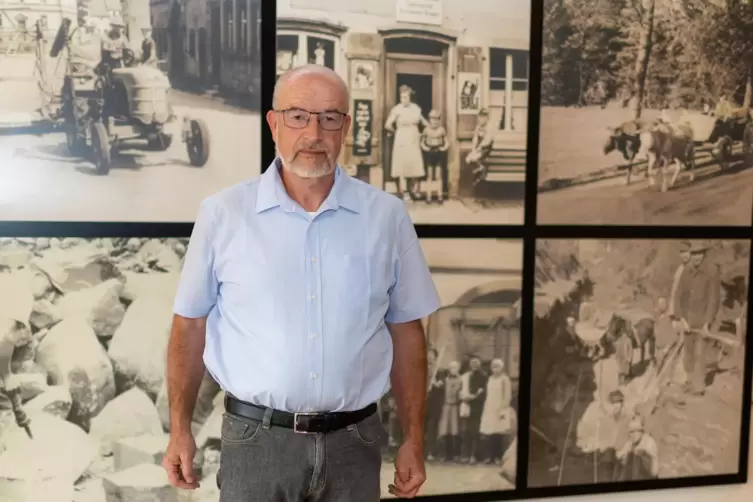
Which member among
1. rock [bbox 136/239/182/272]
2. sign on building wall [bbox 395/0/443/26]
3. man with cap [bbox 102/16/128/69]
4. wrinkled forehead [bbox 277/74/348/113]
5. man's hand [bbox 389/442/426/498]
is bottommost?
man's hand [bbox 389/442/426/498]

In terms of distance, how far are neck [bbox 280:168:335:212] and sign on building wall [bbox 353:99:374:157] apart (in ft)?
1.43

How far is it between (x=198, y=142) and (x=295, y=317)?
0.67m

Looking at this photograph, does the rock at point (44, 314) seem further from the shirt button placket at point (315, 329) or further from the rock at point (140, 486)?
the shirt button placket at point (315, 329)

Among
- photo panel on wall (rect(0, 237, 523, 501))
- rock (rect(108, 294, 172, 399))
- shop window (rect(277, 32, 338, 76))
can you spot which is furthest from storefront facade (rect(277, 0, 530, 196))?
rock (rect(108, 294, 172, 399))

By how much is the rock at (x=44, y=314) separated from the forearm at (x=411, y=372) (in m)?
0.89

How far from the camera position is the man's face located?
1.32m

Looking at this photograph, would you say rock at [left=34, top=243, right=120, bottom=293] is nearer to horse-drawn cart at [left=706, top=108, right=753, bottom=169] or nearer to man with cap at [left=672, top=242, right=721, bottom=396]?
man with cap at [left=672, top=242, right=721, bottom=396]

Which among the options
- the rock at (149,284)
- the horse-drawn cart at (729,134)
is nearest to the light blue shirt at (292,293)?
the rock at (149,284)

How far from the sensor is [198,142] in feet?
5.72

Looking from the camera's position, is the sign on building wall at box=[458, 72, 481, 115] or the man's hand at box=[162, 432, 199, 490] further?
the sign on building wall at box=[458, 72, 481, 115]

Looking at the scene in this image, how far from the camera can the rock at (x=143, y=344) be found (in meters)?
1.74

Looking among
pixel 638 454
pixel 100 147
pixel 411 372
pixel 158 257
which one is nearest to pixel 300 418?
pixel 411 372

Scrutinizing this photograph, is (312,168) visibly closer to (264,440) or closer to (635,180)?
(264,440)

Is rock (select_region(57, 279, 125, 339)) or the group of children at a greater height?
rock (select_region(57, 279, 125, 339))
